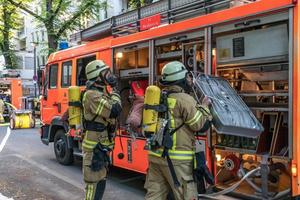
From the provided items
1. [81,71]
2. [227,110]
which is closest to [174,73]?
[227,110]

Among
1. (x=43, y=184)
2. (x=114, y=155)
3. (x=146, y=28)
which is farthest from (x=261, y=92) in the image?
(x=43, y=184)

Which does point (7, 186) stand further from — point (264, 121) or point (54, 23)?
point (54, 23)

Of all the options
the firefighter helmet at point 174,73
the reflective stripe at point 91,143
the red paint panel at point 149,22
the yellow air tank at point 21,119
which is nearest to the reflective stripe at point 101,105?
the reflective stripe at point 91,143

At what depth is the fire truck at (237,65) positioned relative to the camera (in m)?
4.08

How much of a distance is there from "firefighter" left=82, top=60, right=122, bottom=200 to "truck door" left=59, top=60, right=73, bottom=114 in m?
3.43

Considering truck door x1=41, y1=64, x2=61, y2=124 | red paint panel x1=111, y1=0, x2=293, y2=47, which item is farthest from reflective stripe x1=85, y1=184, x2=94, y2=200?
truck door x1=41, y1=64, x2=61, y2=124

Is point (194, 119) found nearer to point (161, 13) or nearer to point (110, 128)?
point (110, 128)

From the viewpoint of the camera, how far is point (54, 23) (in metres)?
19.4

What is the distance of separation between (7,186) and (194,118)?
14.2 feet

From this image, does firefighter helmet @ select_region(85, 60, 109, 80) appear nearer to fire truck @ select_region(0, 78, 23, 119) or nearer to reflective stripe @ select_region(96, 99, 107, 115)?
reflective stripe @ select_region(96, 99, 107, 115)

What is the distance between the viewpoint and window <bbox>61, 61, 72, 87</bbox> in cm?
803

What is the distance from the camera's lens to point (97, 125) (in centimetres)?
464

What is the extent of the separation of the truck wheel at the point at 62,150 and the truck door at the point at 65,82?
1.87 feet

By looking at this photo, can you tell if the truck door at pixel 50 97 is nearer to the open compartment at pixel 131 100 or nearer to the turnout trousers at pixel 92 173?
the open compartment at pixel 131 100
